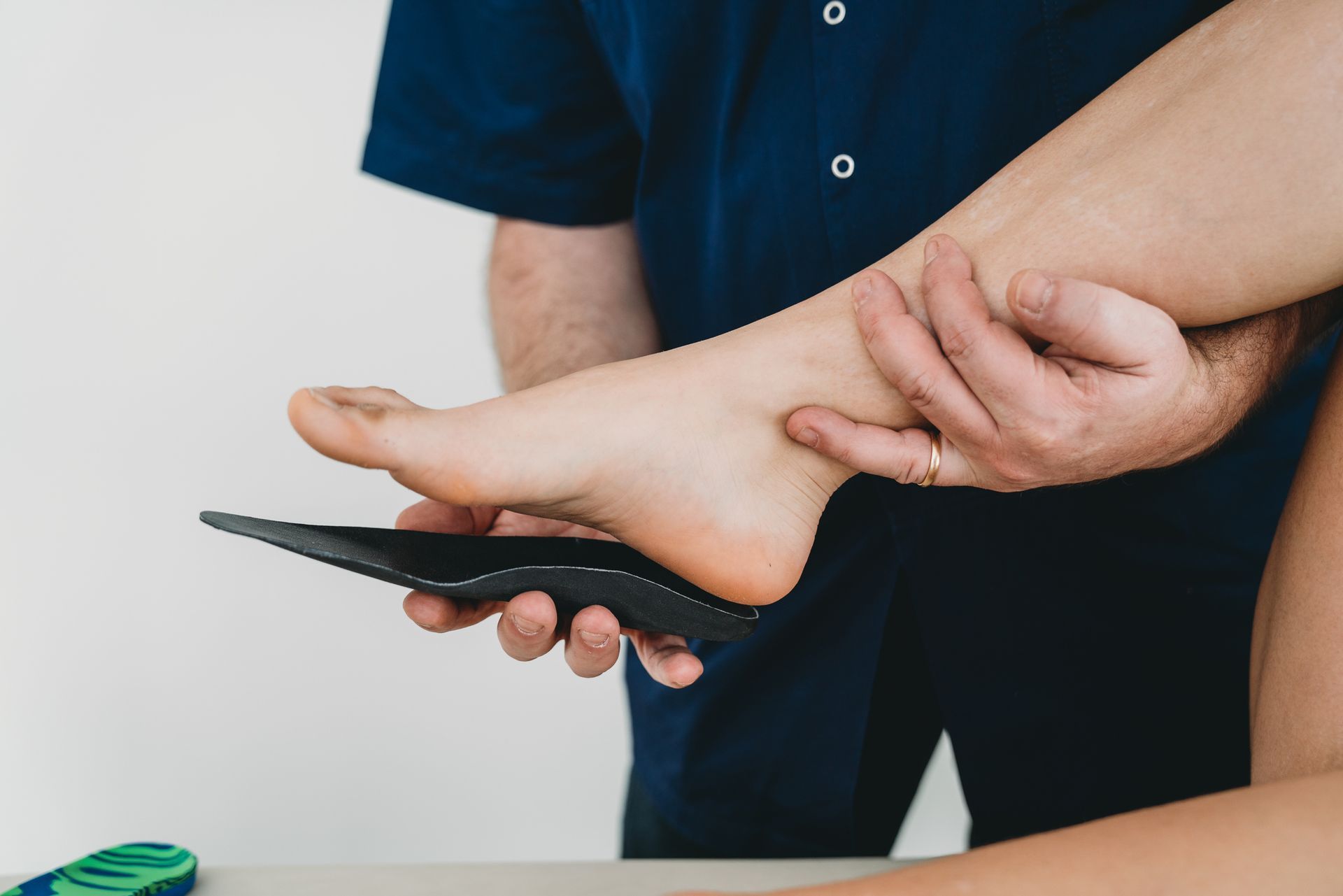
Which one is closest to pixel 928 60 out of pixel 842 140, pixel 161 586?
pixel 842 140

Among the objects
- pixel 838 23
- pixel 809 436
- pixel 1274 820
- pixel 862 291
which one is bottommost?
pixel 1274 820

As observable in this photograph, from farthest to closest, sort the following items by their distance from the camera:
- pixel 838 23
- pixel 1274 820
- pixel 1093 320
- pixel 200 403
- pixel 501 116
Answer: pixel 200 403
pixel 501 116
pixel 838 23
pixel 1093 320
pixel 1274 820

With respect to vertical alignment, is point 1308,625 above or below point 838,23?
below

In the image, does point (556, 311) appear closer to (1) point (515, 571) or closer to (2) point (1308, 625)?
(1) point (515, 571)

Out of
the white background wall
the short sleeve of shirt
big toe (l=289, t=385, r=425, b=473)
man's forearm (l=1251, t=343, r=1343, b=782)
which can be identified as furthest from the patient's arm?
the white background wall

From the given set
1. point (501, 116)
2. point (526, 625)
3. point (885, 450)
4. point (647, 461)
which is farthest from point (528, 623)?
point (501, 116)

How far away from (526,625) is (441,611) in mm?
87

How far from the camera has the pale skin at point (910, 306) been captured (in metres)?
0.70

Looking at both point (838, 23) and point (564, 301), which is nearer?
point (838, 23)

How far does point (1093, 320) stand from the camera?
0.68 meters

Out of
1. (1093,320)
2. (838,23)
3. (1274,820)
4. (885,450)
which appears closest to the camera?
(1274,820)

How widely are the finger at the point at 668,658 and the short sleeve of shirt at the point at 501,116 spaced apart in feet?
1.85

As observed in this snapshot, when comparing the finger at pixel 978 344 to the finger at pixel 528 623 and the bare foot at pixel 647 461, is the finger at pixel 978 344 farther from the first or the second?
the finger at pixel 528 623

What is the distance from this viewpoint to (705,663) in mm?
1181
